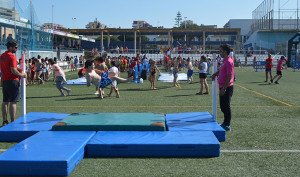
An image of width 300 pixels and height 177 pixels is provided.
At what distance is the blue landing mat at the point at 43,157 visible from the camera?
4.48 m

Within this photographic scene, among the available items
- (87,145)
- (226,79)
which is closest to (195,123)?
(226,79)

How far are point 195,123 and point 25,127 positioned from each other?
3621 millimetres

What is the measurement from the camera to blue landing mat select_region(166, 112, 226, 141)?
6.41m

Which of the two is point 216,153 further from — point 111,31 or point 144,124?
point 111,31

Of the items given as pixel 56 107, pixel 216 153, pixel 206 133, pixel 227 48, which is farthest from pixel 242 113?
pixel 56 107

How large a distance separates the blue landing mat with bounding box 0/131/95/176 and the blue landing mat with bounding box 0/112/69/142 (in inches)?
36.9

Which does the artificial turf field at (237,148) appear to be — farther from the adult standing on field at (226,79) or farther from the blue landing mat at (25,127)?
the adult standing on field at (226,79)

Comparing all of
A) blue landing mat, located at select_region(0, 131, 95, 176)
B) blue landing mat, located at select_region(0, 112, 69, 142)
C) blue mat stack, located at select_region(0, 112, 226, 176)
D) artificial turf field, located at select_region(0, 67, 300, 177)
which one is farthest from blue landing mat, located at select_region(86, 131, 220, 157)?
blue landing mat, located at select_region(0, 112, 69, 142)

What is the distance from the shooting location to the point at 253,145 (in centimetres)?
611

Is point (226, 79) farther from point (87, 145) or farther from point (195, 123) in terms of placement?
point (87, 145)

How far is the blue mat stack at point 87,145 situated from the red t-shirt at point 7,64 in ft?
3.81

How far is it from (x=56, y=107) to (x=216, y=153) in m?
7.03

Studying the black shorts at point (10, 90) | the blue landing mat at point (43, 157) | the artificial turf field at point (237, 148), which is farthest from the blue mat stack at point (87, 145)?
the black shorts at point (10, 90)

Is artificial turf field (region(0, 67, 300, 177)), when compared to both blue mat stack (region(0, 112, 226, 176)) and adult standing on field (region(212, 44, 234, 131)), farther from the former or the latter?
adult standing on field (region(212, 44, 234, 131))
